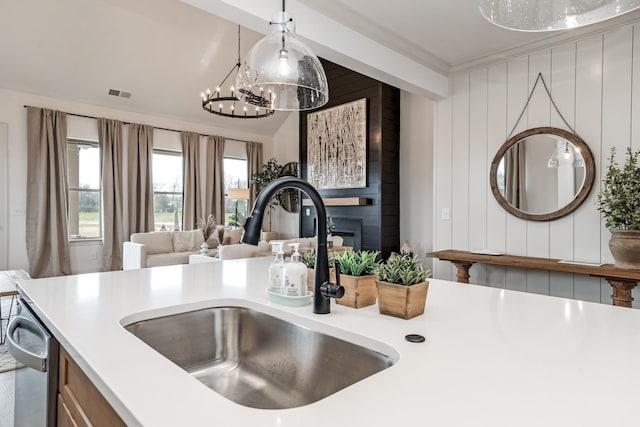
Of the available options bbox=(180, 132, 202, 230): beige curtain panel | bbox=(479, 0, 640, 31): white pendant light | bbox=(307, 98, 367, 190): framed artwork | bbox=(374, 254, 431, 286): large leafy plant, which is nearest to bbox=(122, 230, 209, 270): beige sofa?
bbox=(180, 132, 202, 230): beige curtain panel

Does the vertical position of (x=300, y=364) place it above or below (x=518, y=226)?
below

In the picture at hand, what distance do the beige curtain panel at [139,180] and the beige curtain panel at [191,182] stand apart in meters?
0.61

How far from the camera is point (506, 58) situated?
3566mm

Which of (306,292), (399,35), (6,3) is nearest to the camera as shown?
(306,292)

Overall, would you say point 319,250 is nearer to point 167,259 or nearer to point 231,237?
point 167,259

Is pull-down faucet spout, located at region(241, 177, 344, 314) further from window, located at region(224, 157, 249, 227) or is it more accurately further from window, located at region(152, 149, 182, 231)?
window, located at region(224, 157, 249, 227)

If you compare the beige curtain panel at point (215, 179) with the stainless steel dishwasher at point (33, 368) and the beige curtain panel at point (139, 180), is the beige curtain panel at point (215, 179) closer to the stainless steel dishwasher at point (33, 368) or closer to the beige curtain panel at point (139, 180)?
the beige curtain panel at point (139, 180)

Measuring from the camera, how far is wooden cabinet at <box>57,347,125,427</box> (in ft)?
2.38

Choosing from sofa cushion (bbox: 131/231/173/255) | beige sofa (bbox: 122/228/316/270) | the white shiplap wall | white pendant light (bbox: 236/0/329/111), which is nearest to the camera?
white pendant light (bbox: 236/0/329/111)

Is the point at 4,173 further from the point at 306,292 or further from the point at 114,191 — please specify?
the point at 306,292

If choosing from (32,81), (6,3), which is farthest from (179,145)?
(6,3)

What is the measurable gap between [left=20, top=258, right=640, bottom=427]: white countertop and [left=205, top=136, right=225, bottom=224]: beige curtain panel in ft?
20.6

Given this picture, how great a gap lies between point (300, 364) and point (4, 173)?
255 inches

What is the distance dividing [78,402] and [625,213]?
3.33 m
